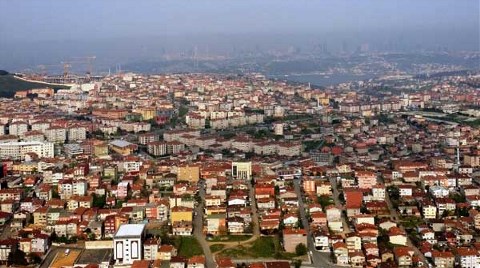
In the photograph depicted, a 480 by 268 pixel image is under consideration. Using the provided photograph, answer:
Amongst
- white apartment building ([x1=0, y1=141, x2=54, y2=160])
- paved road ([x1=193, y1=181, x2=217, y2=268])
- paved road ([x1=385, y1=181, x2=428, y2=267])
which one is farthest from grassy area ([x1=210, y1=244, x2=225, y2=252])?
white apartment building ([x1=0, y1=141, x2=54, y2=160])

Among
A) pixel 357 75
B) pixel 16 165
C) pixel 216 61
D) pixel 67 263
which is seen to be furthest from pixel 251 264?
pixel 216 61

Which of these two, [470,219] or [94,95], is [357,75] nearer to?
[94,95]

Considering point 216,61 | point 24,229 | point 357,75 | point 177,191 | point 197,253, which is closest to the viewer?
point 197,253

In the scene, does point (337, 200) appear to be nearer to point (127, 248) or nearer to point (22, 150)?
point (127, 248)

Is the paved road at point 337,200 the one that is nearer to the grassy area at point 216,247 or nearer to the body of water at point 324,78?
the grassy area at point 216,247

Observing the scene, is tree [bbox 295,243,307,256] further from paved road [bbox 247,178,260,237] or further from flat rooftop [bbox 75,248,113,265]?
flat rooftop [bbox 75,248,113,265]
